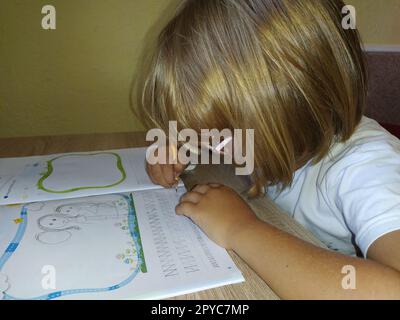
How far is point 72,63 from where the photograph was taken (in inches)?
35.5

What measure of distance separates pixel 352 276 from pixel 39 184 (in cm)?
46

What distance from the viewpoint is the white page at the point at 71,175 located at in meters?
0.52

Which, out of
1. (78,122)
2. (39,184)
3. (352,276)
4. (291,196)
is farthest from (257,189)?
(78,122)

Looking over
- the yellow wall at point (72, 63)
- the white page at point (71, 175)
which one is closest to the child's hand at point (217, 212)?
the white page at point (71, 175)

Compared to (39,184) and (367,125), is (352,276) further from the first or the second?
(39,184)

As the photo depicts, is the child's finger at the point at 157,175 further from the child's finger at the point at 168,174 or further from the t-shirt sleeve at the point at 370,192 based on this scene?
the t-shirt sleeve at the point at 370,192

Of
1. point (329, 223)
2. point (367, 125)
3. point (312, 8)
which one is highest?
point (312, 8)

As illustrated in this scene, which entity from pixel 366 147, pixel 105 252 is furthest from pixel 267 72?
pixel 105 252

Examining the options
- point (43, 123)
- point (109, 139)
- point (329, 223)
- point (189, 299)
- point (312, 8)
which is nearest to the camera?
point (189, 299)

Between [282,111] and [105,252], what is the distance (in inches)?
10.8

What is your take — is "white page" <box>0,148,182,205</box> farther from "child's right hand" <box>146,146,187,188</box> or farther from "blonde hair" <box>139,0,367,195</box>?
"blonde hair" <box>139,0,367,195</box>

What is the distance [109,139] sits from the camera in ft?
2.63

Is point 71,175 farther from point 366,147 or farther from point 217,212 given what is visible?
point 366,147

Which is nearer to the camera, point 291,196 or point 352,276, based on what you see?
point 352,276
